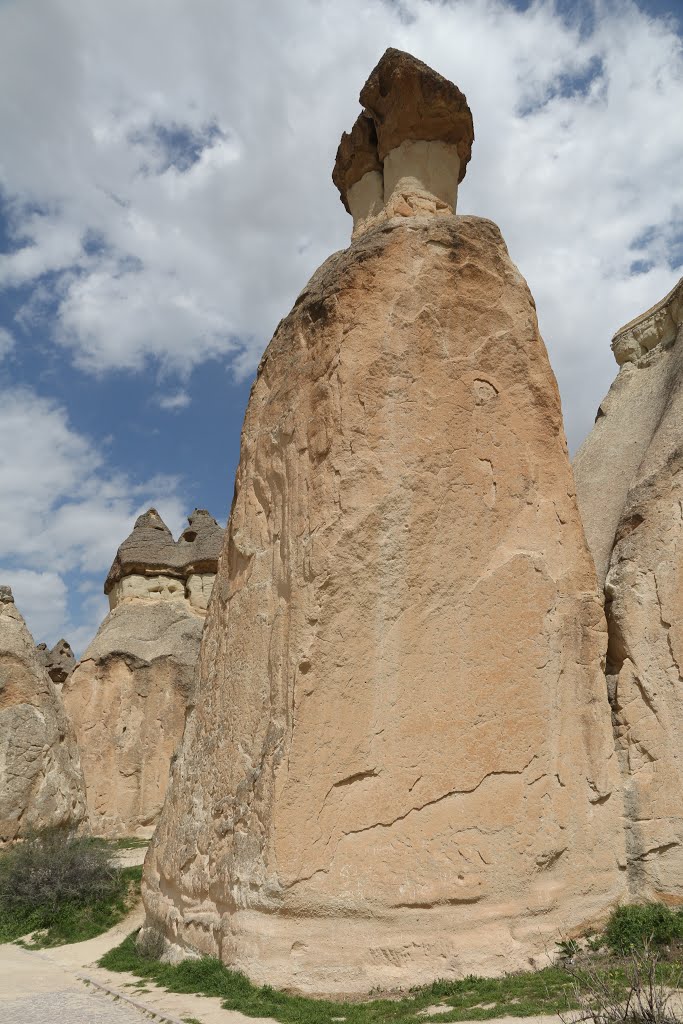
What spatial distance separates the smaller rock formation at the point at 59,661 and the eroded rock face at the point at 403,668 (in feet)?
67.3

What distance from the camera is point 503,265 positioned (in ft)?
25.2

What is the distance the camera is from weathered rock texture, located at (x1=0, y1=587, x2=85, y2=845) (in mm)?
11312

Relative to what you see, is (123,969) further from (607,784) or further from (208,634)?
(607,784)

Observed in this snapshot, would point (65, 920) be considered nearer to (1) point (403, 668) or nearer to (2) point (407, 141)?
(1) point (403, 668)

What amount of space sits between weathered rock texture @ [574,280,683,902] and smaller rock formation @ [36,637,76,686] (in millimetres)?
22033

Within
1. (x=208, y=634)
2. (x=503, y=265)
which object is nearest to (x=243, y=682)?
(x=208, y=634)

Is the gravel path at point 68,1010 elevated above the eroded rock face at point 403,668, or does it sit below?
below

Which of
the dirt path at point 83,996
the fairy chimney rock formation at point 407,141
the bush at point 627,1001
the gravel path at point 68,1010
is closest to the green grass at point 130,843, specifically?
the dirt path at point 83,996

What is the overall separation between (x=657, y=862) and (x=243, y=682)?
371cm

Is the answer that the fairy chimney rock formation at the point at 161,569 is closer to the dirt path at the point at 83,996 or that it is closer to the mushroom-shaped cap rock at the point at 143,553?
the mushroom-shaped cap rock at the point at 143,553

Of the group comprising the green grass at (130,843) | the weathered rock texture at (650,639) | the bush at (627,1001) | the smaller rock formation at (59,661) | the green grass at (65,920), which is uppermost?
the smaller rock formation at (59,661)

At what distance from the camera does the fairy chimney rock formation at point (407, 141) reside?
9.03 metres

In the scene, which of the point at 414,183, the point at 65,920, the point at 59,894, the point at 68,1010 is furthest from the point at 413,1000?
the point at 414,183

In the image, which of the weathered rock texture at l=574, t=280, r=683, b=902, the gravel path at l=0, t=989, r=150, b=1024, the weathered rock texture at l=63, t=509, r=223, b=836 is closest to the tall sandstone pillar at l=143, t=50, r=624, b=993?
the weathered rock texture at l=574, t=280, r=683, b=902
